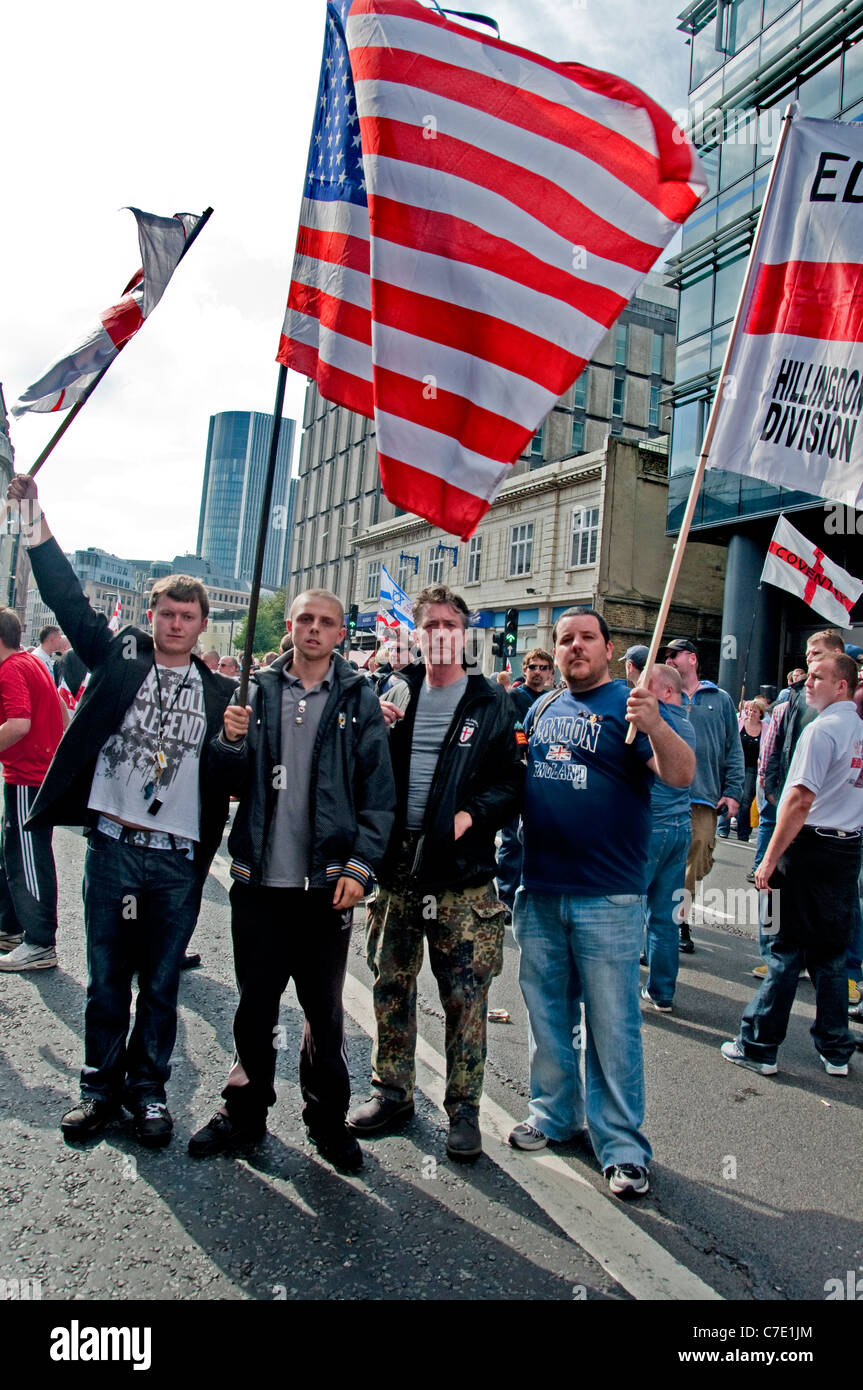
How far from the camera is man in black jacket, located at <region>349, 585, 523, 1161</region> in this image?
3.46 meters

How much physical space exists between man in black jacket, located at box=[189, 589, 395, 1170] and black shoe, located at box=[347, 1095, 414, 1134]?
0.71ft

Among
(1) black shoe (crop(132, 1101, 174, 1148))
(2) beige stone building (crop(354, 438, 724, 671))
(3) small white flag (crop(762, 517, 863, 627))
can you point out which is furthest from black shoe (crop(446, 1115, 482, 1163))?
(2) beige stone building (crop(354, 438, 724, 671))

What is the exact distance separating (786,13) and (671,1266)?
2582 centimetres

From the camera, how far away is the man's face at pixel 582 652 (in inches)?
140

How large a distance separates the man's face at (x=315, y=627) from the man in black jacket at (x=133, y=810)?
53 cm

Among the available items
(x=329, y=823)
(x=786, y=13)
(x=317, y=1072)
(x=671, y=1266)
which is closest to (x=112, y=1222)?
(x=317, y=1072)

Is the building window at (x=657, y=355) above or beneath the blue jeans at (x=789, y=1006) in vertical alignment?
above

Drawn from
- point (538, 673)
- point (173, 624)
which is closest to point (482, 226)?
point (173, 624)

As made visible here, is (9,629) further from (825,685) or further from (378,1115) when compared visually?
(825,685)

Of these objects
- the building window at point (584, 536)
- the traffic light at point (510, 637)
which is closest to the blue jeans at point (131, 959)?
the traffic light at point (510, 637)

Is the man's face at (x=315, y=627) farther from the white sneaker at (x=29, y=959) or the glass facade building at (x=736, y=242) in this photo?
the glass facade building at (x=736, y=242)

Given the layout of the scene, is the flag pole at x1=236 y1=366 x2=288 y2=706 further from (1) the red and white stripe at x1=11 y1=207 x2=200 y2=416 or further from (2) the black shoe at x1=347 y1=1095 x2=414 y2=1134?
(2) the black shoe at x1=347 y1=1095 x2=414 y2=1134

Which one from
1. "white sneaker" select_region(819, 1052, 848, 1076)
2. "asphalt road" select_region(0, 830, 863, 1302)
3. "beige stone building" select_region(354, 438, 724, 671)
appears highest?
"beige stone building" select_region(354, 438, 724, 671)

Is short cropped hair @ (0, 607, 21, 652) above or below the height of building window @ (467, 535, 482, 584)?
below
